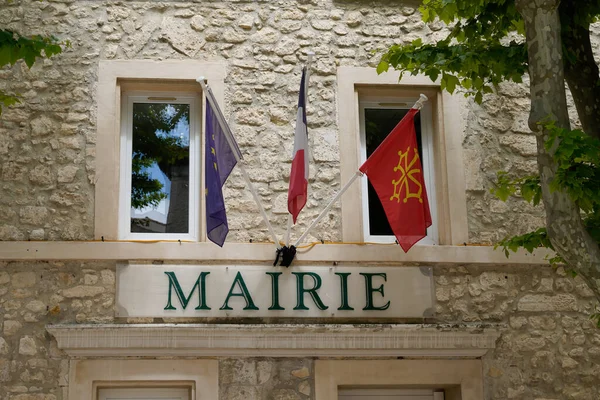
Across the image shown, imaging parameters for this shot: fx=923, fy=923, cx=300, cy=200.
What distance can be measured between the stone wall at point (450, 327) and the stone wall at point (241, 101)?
0.35 m

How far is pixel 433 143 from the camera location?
756cm

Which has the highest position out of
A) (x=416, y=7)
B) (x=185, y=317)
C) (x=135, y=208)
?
(x=416, y=7)

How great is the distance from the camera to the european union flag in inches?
248

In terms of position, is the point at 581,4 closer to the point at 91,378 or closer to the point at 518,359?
the point at 518,359

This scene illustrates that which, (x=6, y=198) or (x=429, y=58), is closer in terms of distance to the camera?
(x=429, y=58)

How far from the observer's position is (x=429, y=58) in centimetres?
600

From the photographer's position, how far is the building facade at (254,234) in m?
6.69

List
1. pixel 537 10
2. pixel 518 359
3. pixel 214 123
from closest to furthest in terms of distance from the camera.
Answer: pixel 537 10 < pixel 214 123 < pixel 518 359

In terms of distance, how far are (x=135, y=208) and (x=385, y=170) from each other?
1.98 metres

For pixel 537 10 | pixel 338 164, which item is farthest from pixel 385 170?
pixel 537 10

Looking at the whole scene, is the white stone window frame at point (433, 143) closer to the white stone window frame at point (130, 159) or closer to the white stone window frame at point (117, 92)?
the white stone window frame at point (117, 92)

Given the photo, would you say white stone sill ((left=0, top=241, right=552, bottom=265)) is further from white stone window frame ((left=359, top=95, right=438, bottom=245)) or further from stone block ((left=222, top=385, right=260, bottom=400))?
stone block ((left=222, top=385, right=260, bottom=400))

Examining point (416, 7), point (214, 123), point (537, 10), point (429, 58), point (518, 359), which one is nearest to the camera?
point (537, 10)

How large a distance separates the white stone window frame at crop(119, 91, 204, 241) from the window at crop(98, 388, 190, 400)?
114cm
